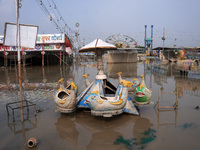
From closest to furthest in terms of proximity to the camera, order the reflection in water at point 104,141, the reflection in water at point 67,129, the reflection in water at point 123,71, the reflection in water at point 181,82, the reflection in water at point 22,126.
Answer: the reflection in water at point 104,141 < the reflection in water at point 67,129 < the reflection in water at point 22,126 < the reflection in water at point 181,82 < the reflection in water at point 123,71

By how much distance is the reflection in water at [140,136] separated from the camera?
14.4 ft

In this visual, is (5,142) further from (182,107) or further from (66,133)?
(182,107)

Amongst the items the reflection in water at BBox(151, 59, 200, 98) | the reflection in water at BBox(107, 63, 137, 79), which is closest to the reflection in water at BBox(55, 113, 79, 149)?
the reflection in water at BBox(151, 59, 200, 98)

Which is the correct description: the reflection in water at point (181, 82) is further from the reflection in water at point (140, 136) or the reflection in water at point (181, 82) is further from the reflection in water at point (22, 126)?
the reflection in water at point (22, 126)

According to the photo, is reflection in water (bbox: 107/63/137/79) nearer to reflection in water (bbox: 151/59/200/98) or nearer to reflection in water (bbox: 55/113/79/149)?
reflection in water (bbox: 151/59/200/98)

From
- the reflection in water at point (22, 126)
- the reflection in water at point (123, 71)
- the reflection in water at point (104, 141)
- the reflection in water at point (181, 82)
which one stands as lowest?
the reflection in water at point (104, 141)

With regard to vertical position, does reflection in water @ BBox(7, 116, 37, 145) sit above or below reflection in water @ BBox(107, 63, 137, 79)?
below

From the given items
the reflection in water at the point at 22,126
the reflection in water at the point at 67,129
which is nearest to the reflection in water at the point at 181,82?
the reflection in water at the point at 67,129

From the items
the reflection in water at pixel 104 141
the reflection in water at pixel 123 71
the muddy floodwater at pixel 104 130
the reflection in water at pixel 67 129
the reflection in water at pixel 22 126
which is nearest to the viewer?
the reflection in water at pixel 104 141

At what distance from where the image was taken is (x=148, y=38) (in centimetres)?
6912

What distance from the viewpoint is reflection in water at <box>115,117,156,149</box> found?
14.4 feet

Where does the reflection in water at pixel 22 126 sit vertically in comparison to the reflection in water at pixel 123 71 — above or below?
below

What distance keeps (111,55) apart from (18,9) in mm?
31196

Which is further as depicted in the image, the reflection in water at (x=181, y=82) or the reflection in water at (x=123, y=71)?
the reflection in water at (x=123, y=71)
